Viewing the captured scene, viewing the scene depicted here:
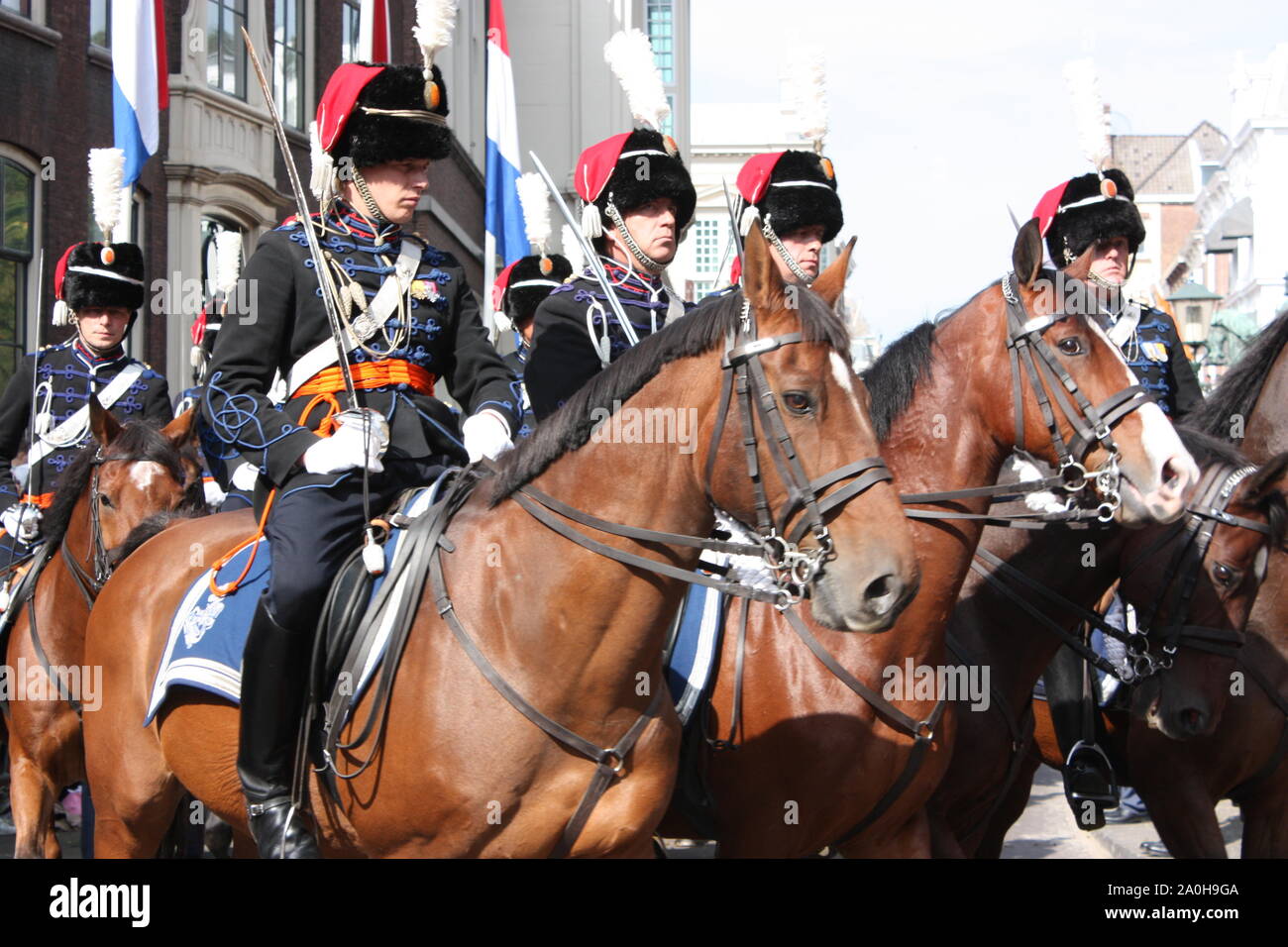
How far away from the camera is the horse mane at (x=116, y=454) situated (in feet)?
22.5

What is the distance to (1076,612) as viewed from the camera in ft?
17.8

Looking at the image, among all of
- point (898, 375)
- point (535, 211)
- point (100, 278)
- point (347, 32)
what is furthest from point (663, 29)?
point (898, 375)

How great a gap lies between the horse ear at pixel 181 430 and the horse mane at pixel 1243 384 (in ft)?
14.8

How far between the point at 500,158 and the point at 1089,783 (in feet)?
30.8

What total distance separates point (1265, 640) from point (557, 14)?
3032 cm

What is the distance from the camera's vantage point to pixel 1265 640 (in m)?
5.87

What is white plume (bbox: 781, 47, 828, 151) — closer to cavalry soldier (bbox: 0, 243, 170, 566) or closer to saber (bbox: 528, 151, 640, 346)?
saber (bbox: 528, 151, 640, 346)

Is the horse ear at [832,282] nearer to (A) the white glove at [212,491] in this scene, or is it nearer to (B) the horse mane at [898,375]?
(B) the horse mane at [898,375]

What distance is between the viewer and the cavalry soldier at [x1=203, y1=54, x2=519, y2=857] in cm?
418

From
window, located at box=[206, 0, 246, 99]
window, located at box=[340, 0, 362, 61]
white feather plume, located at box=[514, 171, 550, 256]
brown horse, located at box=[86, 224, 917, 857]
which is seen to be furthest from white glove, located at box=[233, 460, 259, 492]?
window, located at box=[340, 0, 362, 61]

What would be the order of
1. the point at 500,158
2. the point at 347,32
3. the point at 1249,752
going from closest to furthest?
the point at 1249,752
the point at 500,158
the point at 347,32

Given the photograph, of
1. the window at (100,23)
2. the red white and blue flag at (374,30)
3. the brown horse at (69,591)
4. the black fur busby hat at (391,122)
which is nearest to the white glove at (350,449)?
the black fur busby hat at (391,122)

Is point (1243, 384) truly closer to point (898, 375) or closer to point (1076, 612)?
point (1076, 612)
